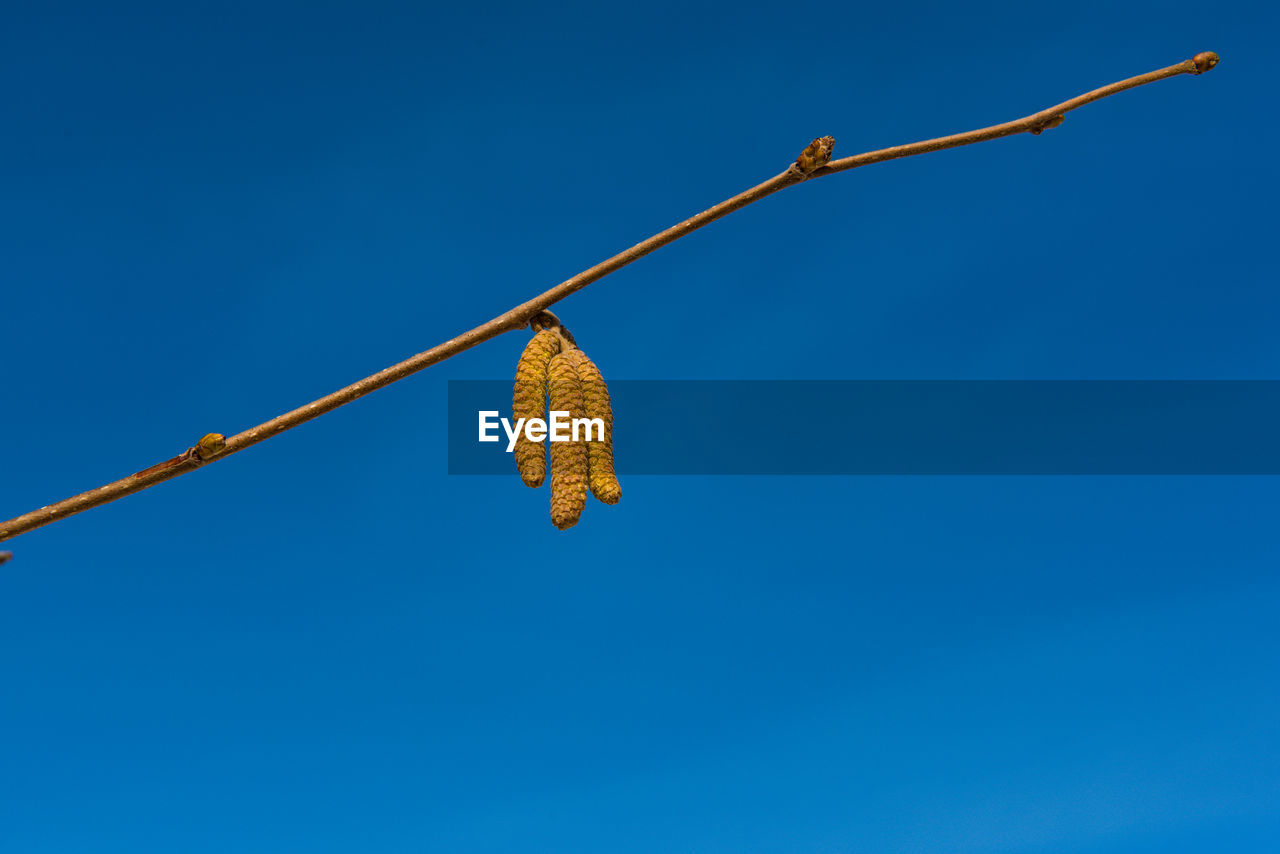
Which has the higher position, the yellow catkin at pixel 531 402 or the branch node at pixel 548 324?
the branch node at pixel 548 324

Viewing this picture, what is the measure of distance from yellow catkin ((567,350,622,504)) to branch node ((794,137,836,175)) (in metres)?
0.97

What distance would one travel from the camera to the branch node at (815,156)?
3213 millimetres

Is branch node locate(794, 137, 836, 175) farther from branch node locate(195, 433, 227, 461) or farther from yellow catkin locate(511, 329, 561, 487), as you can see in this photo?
branch node locate(195, 433, 227, 461)

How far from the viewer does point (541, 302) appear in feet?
10.8

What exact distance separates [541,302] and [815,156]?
1045 mm

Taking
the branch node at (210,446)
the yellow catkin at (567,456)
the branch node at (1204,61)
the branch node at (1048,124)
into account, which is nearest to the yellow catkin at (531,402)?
the yellow catkin at (567,456)

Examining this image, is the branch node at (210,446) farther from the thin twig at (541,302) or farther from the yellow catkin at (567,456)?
the yellow catkin at (567,456)

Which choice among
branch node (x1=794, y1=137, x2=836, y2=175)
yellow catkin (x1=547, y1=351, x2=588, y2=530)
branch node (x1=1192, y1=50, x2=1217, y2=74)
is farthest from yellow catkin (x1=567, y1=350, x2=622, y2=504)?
branch node (x1=1192, y1=50, x2=1217, y2=74)

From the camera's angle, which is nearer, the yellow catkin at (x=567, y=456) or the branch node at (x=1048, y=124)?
the yellow catkin at (x=567, y=456)

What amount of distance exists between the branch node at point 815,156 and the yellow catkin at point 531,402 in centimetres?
105

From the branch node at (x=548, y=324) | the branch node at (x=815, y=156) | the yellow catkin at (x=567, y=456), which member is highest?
the branch node at (x=815, y=156)

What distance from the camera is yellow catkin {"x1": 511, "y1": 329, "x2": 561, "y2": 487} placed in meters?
3.11

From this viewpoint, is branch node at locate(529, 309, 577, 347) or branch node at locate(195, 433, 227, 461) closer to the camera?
branch node at locate(195, 433, 227, 461)

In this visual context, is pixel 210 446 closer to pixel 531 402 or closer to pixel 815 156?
pixel 531 402
